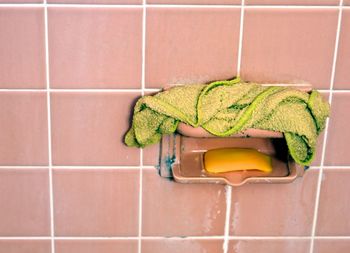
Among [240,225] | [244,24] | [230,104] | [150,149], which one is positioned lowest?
[240,225]

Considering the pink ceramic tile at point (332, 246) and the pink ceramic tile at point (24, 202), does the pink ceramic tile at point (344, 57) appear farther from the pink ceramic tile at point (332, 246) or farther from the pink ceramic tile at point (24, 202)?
the pink ceramic tile at point (24, 202)

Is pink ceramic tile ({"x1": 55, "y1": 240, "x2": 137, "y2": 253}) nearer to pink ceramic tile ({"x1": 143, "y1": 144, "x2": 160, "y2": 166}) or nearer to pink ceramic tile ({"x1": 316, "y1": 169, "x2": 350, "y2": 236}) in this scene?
pink ceramic tile ({"x1": 143, "y1": 144, "x2": 160, "y2": 166})

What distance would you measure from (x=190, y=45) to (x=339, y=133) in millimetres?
318

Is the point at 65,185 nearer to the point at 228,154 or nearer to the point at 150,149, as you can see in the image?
the point at 150,149

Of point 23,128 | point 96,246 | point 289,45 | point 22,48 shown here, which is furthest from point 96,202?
point 289,45

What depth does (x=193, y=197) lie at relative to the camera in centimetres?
101

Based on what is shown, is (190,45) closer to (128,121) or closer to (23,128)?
(128,121)

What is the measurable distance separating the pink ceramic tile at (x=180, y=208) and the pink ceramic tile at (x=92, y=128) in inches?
2.6

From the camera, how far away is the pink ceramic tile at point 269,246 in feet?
3.43

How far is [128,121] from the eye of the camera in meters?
0.97

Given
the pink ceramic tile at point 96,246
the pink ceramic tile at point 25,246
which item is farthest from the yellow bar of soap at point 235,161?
the pink ceramic tile at point 25,246

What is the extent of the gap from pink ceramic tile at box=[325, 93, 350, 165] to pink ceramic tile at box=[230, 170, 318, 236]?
0.15ft

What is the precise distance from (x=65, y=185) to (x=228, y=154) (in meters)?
0.30

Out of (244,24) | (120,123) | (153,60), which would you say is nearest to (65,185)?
(120,123)
